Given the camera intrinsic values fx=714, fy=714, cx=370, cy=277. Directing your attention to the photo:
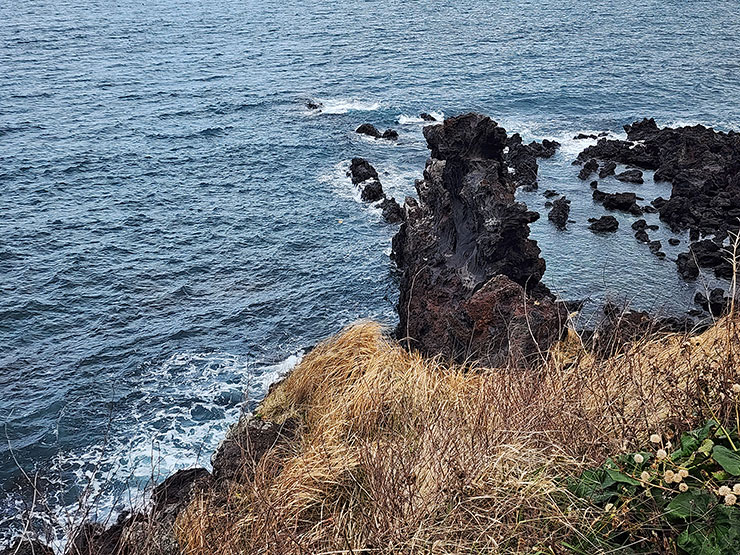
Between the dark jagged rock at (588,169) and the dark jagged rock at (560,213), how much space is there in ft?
10.1

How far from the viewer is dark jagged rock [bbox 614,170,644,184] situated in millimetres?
25155

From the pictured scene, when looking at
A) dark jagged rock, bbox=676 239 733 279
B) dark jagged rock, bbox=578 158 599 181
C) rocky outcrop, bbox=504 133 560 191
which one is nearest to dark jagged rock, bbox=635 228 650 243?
dark jagged rock, bbox=676 239 733 279

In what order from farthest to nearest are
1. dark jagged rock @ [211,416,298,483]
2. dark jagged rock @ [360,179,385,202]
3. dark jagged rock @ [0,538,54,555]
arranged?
dark jagged rock @ [360,179,385,202] → dark jagged rock @ [211,416,298,483] → dark jagged rock @ [0,538,54,555]

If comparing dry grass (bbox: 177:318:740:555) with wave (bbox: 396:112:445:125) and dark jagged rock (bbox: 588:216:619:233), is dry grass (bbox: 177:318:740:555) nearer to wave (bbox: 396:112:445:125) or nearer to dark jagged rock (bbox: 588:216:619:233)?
dark jagged rock (bbox: 588:216:619:233)

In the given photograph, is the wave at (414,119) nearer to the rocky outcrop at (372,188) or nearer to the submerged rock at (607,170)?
the rocky outcrop at (372,188)

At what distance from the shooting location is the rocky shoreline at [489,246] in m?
7.56

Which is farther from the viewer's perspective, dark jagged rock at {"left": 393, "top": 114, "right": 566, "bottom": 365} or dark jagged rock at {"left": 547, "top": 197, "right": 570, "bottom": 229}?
dark jagged rock at {"left": 547, "top": 197, "right": 570, "bottom": 229}

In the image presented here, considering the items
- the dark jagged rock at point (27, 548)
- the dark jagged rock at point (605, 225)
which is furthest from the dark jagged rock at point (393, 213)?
the dark jagged rock at point (27, 548)

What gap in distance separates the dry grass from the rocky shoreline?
0.39 meters

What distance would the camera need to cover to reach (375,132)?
102 ft

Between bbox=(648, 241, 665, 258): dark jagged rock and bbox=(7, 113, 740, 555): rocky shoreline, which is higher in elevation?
bbox=(7, 113, 740, 555): rocky shoreline

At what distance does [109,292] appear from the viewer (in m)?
19.1

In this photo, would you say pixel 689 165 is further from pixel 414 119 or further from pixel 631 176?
pixel 414 119

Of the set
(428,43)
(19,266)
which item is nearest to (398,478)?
(19,266)
